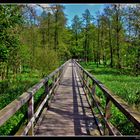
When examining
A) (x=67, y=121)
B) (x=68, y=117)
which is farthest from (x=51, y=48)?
(x=67, y=121)

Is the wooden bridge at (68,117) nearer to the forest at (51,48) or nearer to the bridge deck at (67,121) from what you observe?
the bridge deck at (67,121)

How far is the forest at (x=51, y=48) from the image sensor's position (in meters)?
11.4

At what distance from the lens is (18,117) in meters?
8.29

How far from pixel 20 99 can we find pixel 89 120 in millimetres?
3127

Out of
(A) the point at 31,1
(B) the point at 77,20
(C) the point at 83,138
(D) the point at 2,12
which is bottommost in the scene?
(C) the point at 83,138

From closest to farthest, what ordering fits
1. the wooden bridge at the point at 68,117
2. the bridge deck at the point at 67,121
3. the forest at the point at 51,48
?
the wooden bridge at the point at 68,117
the bridge deck at the point at 67,121
the forest at the point at 51,48

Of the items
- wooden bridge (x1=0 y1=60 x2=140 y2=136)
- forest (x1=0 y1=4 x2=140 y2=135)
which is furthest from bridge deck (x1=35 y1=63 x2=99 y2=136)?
forest (x1=0 y1=4 x2=140 y2=135)

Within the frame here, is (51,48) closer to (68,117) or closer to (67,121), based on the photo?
(68,117)

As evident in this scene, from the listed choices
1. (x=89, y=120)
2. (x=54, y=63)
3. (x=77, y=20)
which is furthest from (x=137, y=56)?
(x=77, y=20)

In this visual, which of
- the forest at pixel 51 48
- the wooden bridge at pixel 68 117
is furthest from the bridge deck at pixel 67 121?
the forest at pixel 51 48

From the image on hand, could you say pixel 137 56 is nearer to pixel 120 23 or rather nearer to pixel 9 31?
pixel 9 31

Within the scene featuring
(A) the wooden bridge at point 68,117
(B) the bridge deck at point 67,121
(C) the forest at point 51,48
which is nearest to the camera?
(A) the wooden bridge at point 68,117

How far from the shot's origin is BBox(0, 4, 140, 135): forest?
1135cm

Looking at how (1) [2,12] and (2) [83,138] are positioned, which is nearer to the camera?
(2) [83,138]
